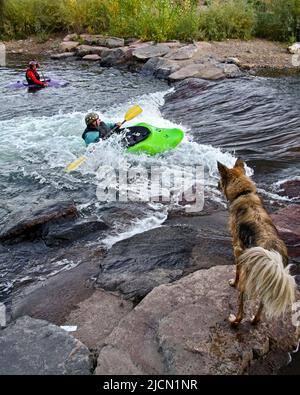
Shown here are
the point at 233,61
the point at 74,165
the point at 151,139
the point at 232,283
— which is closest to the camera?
the point at 232,283

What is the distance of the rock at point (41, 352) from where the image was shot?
306 cm

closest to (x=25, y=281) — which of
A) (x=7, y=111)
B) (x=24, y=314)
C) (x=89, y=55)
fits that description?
(x=24, y=314)

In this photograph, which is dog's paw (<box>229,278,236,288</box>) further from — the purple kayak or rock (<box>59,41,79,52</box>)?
rock (<box>59,41,79,52</box>)

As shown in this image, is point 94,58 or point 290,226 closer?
point 290,226

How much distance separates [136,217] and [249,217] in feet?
8.65

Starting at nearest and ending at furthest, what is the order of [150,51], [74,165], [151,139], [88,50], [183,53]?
[74,165], [151,139], [183,53], [150,51], [88,50]

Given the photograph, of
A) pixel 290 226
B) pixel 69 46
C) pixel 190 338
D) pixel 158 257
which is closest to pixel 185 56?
pixel 69 46

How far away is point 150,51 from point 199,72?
306cm

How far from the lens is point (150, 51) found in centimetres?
1472

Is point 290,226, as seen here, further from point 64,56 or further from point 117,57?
point 64,56

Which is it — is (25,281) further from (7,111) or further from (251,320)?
(7,111)

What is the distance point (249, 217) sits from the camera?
10.7 feet

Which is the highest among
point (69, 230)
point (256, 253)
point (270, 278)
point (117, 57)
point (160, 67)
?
point (256, 253)

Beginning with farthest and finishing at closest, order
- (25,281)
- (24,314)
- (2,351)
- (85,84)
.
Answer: (85,84), (25,281), (24,314), (2,351)
